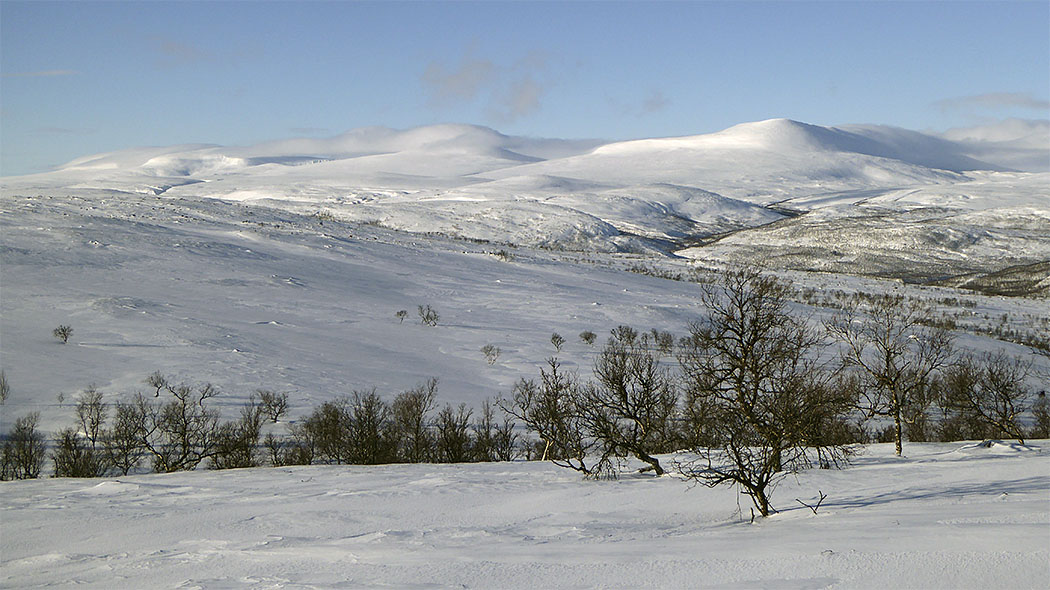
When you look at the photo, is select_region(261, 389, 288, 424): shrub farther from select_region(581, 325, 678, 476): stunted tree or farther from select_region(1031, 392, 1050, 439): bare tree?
select_region(1031, 392, 1050, 439): bare tree

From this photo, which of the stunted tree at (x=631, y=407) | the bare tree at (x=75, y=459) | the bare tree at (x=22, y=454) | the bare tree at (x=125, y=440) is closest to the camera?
the stunted tree at (x=631, y=407)

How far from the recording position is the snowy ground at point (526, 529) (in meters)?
6.54

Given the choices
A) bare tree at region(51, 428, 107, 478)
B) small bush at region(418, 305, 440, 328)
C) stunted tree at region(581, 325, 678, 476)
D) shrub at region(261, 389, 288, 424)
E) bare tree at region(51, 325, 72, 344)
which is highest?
small bush at region(418, 305, 440, 328)

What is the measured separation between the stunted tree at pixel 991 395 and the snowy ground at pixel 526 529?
4.33 m

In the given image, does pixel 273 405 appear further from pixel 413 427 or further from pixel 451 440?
pixel 451 440

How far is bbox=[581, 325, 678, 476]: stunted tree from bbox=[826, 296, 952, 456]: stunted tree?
4836 millimetres

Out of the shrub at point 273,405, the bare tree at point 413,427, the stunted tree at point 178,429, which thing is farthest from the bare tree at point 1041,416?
the stunted tree at point 178,429

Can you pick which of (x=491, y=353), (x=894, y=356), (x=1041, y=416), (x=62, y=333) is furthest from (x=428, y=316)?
(x=1041, y=416)

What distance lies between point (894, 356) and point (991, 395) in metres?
7.68

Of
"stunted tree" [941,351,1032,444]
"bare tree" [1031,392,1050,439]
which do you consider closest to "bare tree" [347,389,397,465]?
"stunted tree" [941,351,1032,444]

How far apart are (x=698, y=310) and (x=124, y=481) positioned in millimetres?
35715

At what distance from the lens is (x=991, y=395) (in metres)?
26.2

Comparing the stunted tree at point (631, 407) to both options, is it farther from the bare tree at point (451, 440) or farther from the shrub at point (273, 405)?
the shrub at point (273, 405)

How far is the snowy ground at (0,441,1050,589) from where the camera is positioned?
6.54 metres
